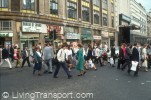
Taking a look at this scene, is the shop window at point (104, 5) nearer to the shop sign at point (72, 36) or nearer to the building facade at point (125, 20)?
the building facade at point (125, 20)

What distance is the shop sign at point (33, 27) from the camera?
121 ft

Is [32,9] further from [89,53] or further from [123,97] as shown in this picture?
[123,97]

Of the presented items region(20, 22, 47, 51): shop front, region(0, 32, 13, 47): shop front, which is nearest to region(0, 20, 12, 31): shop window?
region(0, 32, 13, 47): shop front

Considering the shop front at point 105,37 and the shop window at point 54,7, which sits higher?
the shop window at point 54,7

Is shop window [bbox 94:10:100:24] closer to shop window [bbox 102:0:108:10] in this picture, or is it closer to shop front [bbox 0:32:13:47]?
shop window [bbox 102:0:108:10]

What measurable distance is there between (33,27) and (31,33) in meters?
0.91

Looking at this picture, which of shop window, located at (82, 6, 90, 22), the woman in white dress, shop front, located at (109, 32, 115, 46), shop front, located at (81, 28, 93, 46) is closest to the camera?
the woman in white dress

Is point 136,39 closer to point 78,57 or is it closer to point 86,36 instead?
point 86,36

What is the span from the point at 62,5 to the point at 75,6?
549 centimetres

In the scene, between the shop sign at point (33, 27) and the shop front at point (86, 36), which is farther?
the shop front at point (86, 36)

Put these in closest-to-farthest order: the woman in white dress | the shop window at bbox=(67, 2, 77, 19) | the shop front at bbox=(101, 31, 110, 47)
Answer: the woman in white dress → the shop window at bbox=(67, 2, 77, 19) → the shop front at bbox=(101, 31, 110, 47)

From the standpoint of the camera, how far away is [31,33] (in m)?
38.8

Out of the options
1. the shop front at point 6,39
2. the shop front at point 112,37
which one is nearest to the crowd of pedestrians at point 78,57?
the shop front at point 6,39

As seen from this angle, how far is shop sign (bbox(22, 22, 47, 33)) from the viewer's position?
3698 centimetres
